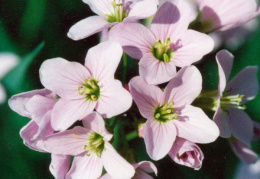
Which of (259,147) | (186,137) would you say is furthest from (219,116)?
(259,147)

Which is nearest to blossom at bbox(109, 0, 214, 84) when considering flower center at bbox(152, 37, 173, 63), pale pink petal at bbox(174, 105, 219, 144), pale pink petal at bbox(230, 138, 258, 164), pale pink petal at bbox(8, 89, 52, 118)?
flower center at bbox(152, 37, 173, 63)

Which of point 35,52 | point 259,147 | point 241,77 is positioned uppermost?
point 35,52

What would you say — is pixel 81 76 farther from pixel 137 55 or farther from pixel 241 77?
pixel 241 77

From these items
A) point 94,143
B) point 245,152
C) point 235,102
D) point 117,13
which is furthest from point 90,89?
point 245,152

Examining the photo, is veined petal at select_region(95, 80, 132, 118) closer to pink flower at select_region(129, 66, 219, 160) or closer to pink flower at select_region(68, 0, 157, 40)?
pink flower at select_region(129, 66, 219, 160)

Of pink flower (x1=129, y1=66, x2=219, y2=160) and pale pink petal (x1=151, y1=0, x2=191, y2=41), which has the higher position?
pale pink petal (x1=151, y1=0, x2=191, y2=41)

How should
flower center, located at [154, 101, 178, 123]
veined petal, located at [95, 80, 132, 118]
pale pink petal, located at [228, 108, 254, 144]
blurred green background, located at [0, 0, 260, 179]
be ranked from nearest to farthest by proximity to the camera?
veined petal, located at [95, 80, 132, 118] → flower center, located at [154, 101, 178, 123] → pale pink petal, located at [228, 108, 254, 144] → blurred green background, located at [0, 0, 260, 179]

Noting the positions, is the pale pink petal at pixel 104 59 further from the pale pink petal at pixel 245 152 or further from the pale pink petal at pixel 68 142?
the pale pink petal at pixel 245 152
